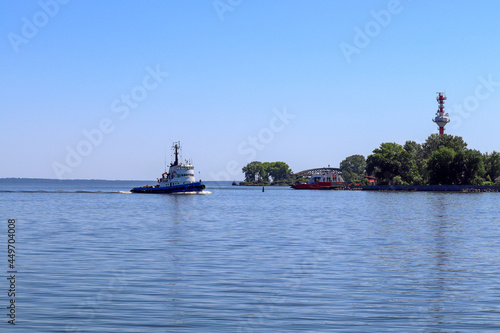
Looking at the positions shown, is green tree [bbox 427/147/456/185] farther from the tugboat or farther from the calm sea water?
the calm sea water

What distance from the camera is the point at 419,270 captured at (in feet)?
82.7

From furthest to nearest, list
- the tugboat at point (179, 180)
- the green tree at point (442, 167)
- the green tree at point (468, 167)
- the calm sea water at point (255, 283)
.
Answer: the green tree at point (442, 167), the green tree at point (468, 167), the tugboat at point (179, 180), the calm sea water at point (255, 283)

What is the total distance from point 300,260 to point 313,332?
13.2 meters

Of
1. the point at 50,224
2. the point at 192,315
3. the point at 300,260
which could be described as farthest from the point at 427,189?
the point at 192,315

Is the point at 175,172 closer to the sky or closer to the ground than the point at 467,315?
closer to the sky

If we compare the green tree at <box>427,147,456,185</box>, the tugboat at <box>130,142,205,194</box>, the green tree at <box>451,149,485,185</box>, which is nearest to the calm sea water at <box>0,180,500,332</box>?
the tugboat at <box>130,142,205,194</box>

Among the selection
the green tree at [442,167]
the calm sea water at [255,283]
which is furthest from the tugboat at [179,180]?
the calm sea water at [255,283]

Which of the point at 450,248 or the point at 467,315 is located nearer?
the point at 467,315

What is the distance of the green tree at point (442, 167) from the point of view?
17762cm

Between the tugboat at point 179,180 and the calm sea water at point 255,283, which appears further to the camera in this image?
the tugboat at point 179,180

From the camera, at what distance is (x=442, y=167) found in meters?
179

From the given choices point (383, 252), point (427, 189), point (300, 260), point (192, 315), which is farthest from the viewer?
point (427, 189)

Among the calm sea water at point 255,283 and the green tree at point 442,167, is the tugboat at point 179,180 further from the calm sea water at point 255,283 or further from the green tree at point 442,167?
the calm sea water at point 255,283

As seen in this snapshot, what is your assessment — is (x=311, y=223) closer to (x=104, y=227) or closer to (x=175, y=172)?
(x=104, y=227)
